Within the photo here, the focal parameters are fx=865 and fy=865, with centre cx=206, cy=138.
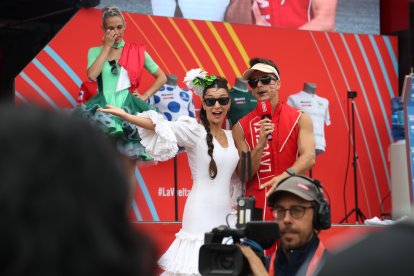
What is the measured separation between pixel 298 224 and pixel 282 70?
596cm

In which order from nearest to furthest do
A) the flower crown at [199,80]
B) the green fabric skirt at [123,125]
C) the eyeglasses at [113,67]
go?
the flower crown at [199,80] < the green fabric skirt at [123,125] < the eyeglasses at [113,67]

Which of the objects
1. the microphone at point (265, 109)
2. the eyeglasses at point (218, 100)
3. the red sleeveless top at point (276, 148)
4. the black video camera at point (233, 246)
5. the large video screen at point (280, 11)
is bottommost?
the black video camera at point (233, 246)

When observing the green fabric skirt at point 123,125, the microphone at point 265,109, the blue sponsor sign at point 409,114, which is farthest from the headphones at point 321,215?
the blue sponsor sign at point 409,114

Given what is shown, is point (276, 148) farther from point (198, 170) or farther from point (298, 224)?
point (298, 224)

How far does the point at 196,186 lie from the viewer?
17.1 ft

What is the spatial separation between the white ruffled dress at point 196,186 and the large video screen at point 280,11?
3.63 m

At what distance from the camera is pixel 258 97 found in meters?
5.31

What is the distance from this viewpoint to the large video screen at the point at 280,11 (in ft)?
28.5

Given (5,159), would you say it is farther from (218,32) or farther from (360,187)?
(360,187)

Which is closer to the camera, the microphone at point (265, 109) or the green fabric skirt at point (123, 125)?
the microphone at point (265, 109)

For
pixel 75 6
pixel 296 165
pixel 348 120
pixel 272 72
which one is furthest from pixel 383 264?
pixel 348 120

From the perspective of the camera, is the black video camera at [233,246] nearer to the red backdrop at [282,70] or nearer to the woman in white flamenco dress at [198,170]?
the woman in white flamenco dress at [198,170]

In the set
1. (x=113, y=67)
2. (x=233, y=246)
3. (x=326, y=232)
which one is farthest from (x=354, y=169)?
(x=233, y=246)

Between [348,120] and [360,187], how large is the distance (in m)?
0.76
